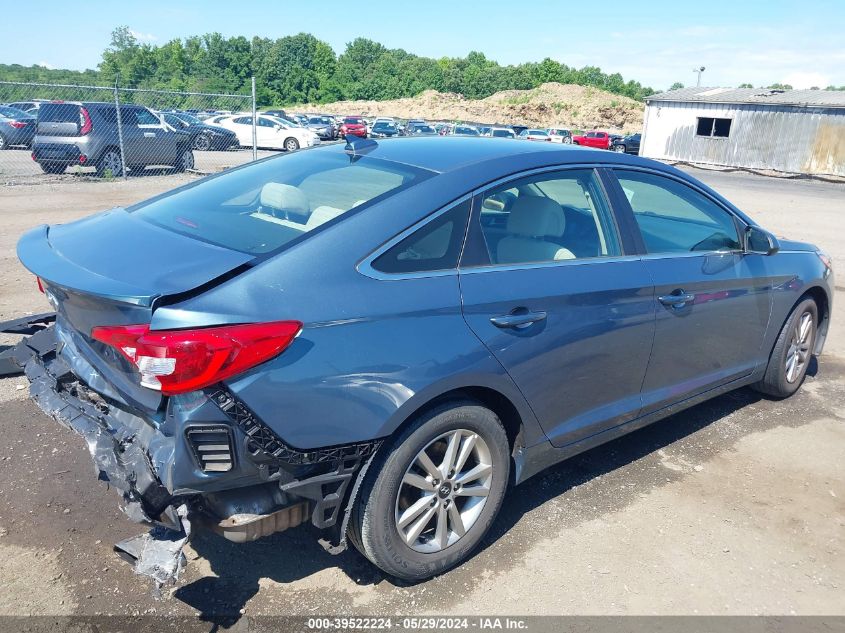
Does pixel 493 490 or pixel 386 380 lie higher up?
pixel 386 380

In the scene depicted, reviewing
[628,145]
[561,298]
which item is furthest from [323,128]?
[561,298]

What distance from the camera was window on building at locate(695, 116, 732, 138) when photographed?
3397 centimetres

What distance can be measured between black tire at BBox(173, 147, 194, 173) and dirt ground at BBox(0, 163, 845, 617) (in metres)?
13.7

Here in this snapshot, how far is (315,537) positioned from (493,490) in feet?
2.79

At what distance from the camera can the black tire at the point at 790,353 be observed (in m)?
4.58

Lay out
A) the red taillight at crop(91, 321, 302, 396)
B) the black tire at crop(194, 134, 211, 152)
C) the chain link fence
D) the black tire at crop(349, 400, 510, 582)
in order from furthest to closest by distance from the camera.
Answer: the black tire at crop(194, 134, 211, 152), the chain link fence, the black tire at crop(349, 400, 510, 582), the red taillight at crop(91, 321, 302, 396)

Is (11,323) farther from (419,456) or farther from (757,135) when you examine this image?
(757,135)

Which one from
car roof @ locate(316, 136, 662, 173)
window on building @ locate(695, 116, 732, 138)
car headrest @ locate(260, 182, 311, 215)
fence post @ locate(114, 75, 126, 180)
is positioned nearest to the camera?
car headrest @ locate(260, 182, 311, 215)

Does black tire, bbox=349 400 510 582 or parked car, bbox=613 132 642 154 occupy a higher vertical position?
parked car, bbox=613 132 642 154

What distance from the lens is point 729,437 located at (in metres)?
4.36

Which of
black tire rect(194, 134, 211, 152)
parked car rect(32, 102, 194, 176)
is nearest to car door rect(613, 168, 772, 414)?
parked car rect(32, 102, 194, 176)

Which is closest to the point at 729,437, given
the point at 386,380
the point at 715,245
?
the point at 715,245

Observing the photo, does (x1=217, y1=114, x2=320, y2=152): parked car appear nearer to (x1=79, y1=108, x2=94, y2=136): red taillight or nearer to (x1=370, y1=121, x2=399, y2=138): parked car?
(x1=370, y1=121, x2=399, y2=138): parked car

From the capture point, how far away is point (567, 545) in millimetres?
3156
